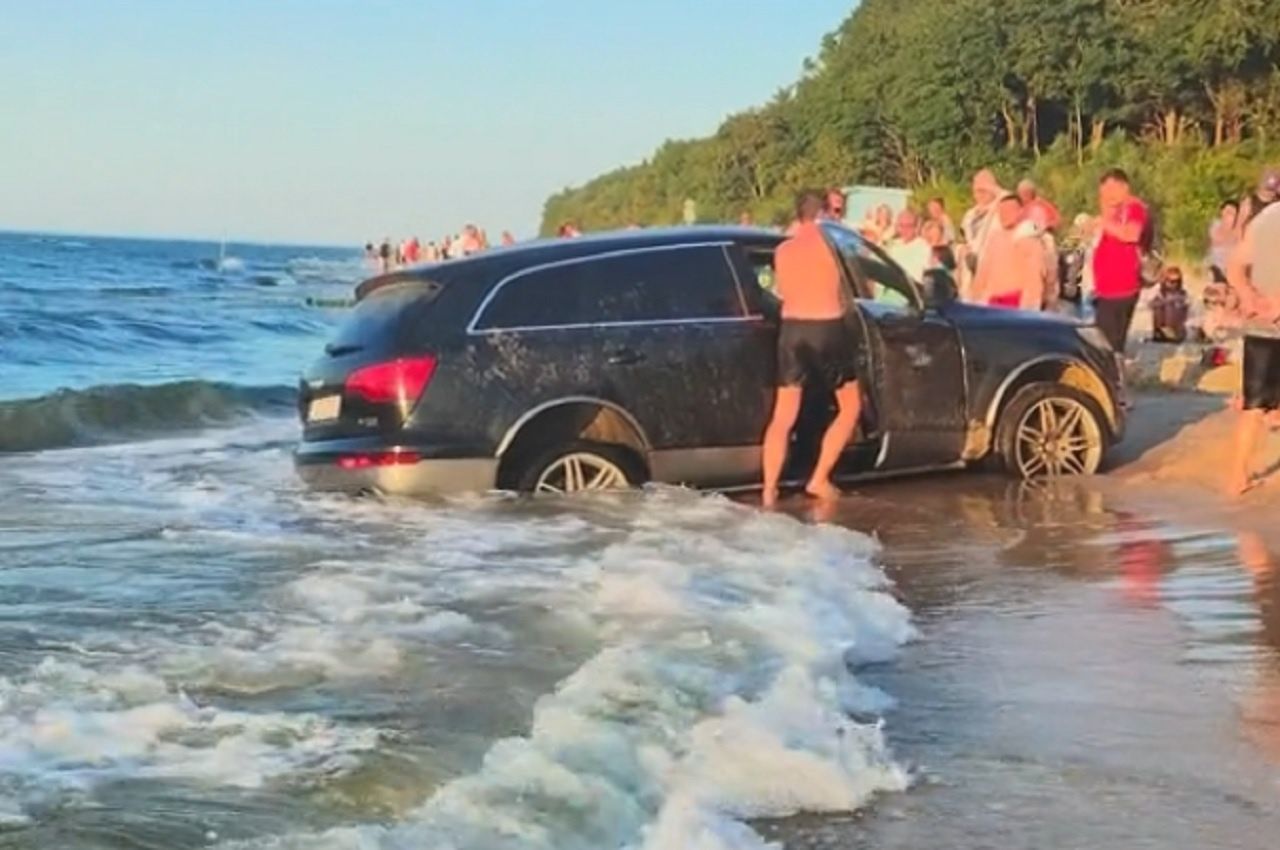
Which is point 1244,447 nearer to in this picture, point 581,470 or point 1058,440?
point 1058,440

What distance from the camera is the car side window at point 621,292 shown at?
920 cm

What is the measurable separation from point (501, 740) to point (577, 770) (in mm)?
390

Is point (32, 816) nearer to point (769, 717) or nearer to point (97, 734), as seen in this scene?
point (97, 734)

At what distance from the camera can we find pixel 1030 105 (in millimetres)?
72688

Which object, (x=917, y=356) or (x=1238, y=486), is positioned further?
(x=917, y=356)

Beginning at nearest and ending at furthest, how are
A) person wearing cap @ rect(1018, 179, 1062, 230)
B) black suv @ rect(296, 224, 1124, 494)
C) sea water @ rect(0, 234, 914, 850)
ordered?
sea water @ rect(0, 234, 914, 850)
black suv @ rect(296, 224, 1124, 494)
person wearing cap @ rect(1018, 179, 1062, 230)

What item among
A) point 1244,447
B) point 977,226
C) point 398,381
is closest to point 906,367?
point 1244,447

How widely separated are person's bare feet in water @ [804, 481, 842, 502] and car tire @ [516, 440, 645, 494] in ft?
3.09

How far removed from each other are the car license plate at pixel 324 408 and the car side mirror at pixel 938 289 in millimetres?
3385

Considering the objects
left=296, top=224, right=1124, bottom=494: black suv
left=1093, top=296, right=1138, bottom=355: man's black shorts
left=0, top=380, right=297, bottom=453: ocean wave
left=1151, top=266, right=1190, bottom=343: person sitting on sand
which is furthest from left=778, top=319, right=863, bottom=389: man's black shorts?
left=1151, top=266, right=1190, bottom=343: person sitting on sand

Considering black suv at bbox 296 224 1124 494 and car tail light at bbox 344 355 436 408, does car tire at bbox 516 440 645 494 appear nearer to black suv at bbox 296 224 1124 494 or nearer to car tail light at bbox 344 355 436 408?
black suv at bbox 296 224 1124 494

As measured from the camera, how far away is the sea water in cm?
407

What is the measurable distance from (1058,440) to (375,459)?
406 cm

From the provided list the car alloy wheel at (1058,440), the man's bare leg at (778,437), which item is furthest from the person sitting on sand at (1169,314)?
the man's bare leg at (778,437)
